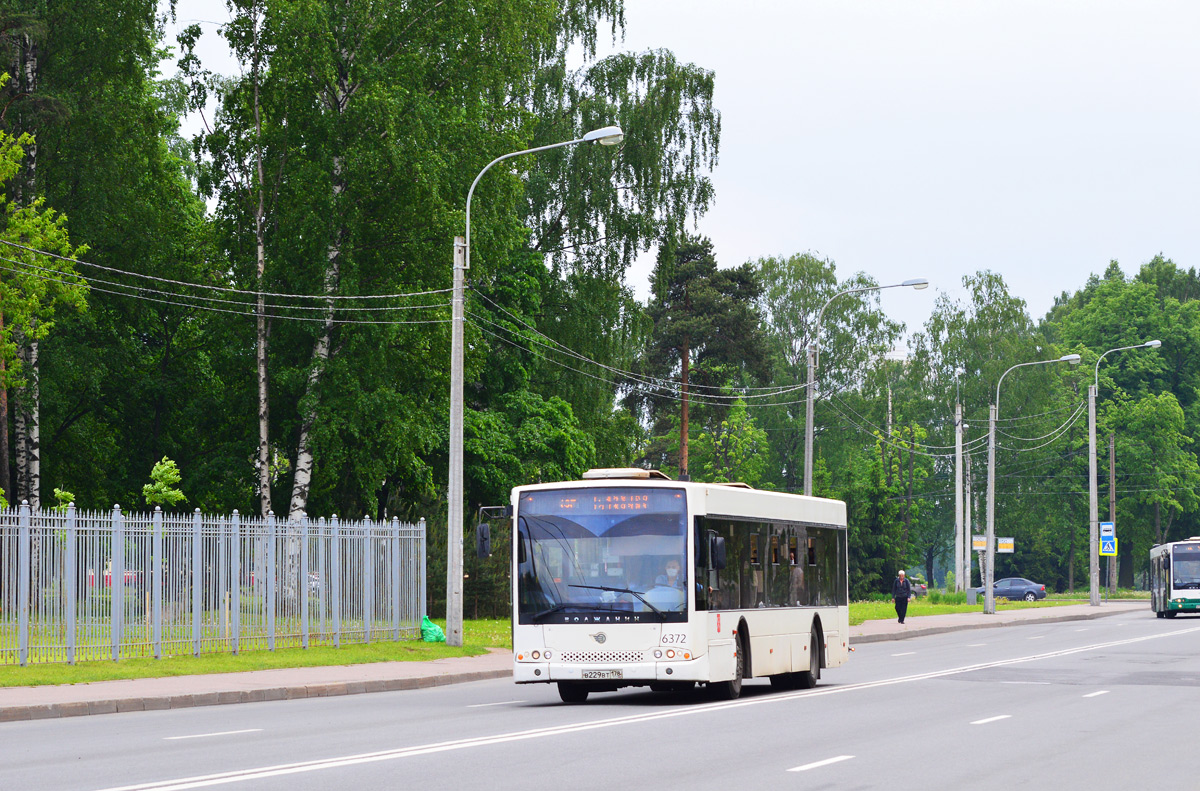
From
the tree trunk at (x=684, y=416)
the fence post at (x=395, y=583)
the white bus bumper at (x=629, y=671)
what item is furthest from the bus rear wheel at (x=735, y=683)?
the tree trunk at (x=684, y=416)

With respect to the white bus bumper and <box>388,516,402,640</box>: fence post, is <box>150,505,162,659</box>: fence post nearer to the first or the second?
<box>388,516,402,640</box>: fence post

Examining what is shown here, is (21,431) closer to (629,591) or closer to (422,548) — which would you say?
(422,548)

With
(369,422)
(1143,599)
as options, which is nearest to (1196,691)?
(369,422)

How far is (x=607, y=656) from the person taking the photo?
18188mm

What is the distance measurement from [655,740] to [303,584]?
1436 cm

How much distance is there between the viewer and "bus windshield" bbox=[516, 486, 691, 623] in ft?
60.0

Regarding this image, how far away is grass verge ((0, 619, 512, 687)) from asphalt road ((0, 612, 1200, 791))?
10.0 feet

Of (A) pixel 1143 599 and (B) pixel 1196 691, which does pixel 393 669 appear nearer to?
(B) pixel 1196 691

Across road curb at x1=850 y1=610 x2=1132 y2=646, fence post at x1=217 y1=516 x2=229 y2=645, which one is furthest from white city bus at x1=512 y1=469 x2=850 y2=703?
road curb at x1=850 y1=610 x2=1132 y2=646

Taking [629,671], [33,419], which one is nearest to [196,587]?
[629,671]

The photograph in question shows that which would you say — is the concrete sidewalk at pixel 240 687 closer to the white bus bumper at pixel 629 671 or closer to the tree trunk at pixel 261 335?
the white bus bumper at pixel 629 671

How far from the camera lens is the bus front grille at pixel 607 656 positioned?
1812cm

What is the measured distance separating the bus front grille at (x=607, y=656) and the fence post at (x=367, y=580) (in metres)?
11.4

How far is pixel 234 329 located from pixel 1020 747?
1145 inches
